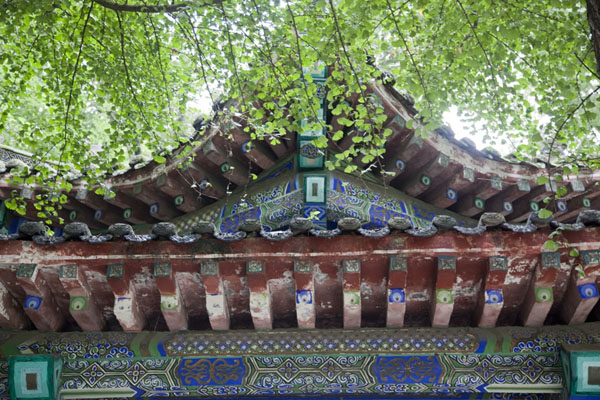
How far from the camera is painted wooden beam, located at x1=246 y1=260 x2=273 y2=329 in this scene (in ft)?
16.4

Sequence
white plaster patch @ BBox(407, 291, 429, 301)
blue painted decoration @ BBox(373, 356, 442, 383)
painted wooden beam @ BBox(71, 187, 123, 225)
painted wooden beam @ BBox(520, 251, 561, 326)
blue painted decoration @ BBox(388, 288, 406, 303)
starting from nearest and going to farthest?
painted wooden beam @ BBox(520, 251, 561, 326) < blue painted decoration @ BBox(388, 288, 406, 303) < white plaster patch @ BBox(407, 291, 429, 301) < blue painted decoration @ BBox(373, 356, 442, 383) < painted wooden beam @ BBox(71, 187, 123, 225)

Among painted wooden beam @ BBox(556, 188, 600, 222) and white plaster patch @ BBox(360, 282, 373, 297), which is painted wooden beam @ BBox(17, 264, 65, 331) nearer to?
white plaster patch @ BBox(360, 282, 373, 297)

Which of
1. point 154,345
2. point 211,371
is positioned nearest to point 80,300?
point 154,345

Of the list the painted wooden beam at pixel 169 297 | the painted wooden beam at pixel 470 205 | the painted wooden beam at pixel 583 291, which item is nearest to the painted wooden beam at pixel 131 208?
the painted wooden beam at pixel 169 297

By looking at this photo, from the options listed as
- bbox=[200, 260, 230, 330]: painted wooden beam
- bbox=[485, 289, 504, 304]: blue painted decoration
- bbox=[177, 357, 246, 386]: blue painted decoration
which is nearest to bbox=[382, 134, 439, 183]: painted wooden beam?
bbox=[485, 289, 504, 304]: blue painted decoration

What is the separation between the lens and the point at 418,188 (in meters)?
6.72

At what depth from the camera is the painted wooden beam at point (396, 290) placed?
4.95m

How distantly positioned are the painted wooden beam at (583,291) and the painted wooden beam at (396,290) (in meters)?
1.28

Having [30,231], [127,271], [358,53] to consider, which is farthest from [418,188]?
[30,231]

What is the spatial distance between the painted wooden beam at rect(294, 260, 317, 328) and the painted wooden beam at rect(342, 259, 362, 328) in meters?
0.27

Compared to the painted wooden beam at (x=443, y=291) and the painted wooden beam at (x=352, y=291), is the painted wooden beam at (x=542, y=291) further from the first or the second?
the painted wooden beam at (x=352, y=291)

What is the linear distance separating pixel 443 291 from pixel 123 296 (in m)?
2.61

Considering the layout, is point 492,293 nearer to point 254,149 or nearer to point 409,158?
point 409,158

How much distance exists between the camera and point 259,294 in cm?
513
